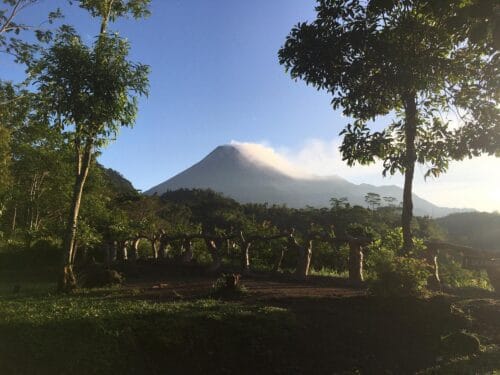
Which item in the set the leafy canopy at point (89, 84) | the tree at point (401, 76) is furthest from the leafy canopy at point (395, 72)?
the leafy canopy at point (89, 84)

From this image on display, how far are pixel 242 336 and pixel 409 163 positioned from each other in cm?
706

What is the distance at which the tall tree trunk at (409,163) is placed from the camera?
11.5m

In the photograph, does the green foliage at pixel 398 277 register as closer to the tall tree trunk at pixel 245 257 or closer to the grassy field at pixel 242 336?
the grassy field at pixel 242 336

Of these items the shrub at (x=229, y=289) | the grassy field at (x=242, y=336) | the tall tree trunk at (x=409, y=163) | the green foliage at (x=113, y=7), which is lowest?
the grassy field at (x=242, y=336)

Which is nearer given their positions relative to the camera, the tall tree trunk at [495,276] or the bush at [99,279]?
the tall tree trunk at [495,276]

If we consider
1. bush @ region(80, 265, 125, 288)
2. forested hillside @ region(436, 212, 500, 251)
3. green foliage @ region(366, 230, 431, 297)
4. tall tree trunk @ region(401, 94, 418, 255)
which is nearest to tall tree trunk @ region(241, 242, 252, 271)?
bush @ region(80, 265, 125, 288)

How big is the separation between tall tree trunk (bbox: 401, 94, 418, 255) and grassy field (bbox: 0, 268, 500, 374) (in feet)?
8.79

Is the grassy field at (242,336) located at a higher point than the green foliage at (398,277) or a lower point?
lower

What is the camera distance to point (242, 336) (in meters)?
7.03

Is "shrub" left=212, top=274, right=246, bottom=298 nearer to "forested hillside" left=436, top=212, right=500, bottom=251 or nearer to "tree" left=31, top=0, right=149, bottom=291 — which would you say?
"tree" left=31, top=0, right=149, bottom=291

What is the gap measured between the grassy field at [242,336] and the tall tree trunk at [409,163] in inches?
105

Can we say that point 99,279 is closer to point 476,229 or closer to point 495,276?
point 495,276

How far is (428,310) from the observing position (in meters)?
8.33

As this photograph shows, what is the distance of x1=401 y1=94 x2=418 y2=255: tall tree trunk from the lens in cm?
1147
